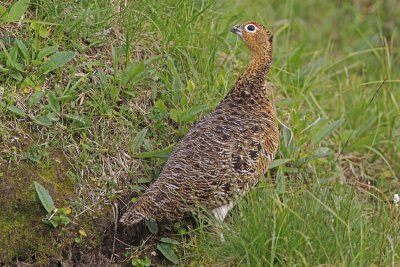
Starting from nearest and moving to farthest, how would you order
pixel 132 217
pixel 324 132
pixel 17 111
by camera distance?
1. pixel 132 217
2. pixel 17 111
3. pixel 324 132

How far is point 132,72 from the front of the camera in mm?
5566

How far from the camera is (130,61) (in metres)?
5.87

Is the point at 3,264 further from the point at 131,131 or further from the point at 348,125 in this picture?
the point at 348,125

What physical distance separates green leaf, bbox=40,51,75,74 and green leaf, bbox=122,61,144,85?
37 centimetres

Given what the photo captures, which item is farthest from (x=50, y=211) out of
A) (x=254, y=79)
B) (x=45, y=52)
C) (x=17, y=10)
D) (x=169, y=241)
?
(x=254, y=79)

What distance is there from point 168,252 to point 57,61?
1422 millimetres

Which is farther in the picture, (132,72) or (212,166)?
(132,72)

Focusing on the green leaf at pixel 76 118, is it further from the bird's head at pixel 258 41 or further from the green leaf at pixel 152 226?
the bird's head at pixel 258 41

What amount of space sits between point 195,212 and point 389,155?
2.30m

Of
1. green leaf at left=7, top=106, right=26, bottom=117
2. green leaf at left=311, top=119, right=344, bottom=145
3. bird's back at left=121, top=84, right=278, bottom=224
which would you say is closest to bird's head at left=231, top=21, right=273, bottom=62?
bird's back at left=121, top=84, right=278, bottom=224

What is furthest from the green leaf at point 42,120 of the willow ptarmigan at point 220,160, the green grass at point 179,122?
the willow ptarmigan at point 220,160

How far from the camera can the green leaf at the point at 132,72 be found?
5.56 metres

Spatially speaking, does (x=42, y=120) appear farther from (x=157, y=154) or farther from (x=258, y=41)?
(x=258, y=41)

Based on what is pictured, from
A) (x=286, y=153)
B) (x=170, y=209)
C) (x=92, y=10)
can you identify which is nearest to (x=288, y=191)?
(x=286, y=153)
